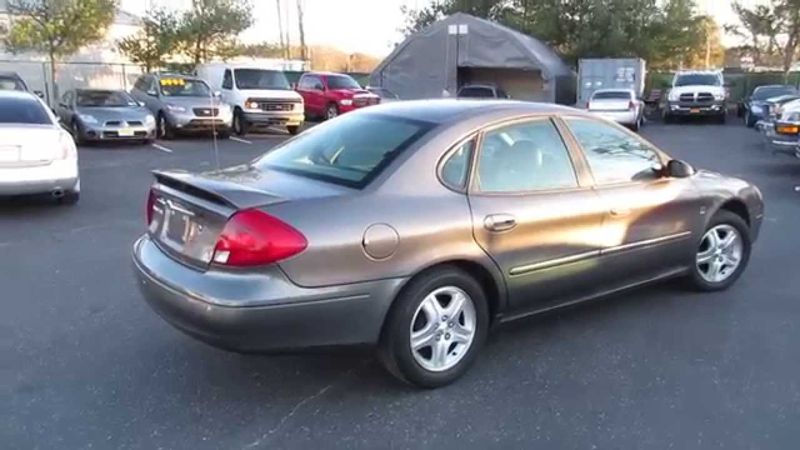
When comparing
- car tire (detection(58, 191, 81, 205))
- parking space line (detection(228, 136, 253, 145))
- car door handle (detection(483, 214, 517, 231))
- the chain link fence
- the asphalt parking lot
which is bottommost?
the asphalt parking lot

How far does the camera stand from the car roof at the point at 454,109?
3940mm

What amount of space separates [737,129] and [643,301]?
67.1ft

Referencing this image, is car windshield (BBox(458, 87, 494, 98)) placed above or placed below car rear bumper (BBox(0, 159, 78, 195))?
above

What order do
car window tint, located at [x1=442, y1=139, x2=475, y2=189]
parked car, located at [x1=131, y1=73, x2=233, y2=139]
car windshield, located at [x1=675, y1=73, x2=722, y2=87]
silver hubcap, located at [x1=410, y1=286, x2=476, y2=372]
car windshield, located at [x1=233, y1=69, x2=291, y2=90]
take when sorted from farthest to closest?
car windshield, located at [x1=675, y1=73, x2=722, y2=87], car windshield, located at [x1=233, y1=69, x2=291, y2=90], parked car, located at [x1=131, y1=73, x2=233, y2=139], car window tint, located at [x1=442, y1=139, x2=475, y2=189], silver hubcap, located at [x1=410, y1=286, x2=476, y2=372]

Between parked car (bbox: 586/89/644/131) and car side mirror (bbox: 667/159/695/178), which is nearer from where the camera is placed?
car side mirror (bbox: 667/159/695/178)

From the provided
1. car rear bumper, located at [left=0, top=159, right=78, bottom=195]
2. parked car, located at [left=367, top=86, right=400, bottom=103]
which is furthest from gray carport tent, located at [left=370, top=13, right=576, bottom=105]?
car rear bumper, located at [left=0, top=159, right=78, bottom=195]

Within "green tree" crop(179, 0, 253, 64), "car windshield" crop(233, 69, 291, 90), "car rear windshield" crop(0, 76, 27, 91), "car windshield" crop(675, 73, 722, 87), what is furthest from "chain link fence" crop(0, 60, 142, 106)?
"car windshield" crop(675, 73, 722, 87)

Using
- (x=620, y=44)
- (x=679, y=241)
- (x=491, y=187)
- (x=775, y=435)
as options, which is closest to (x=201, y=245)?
(x=491, y=187)

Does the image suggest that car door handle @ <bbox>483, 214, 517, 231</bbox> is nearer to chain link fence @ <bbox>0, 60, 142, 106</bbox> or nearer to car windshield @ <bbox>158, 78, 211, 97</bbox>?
car windshield @ <bbox>158, 78, 211, 97</bbox>

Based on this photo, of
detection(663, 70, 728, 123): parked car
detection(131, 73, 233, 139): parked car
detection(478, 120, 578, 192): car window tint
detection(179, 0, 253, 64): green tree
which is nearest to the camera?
detection(478, 120, 578, 192): car window tint

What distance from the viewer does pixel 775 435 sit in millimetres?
3141

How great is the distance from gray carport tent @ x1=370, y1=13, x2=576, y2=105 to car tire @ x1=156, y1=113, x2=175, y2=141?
1315 centimetres

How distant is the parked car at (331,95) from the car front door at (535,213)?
1860 cm

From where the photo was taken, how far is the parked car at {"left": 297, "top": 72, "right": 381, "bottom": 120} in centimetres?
2267
